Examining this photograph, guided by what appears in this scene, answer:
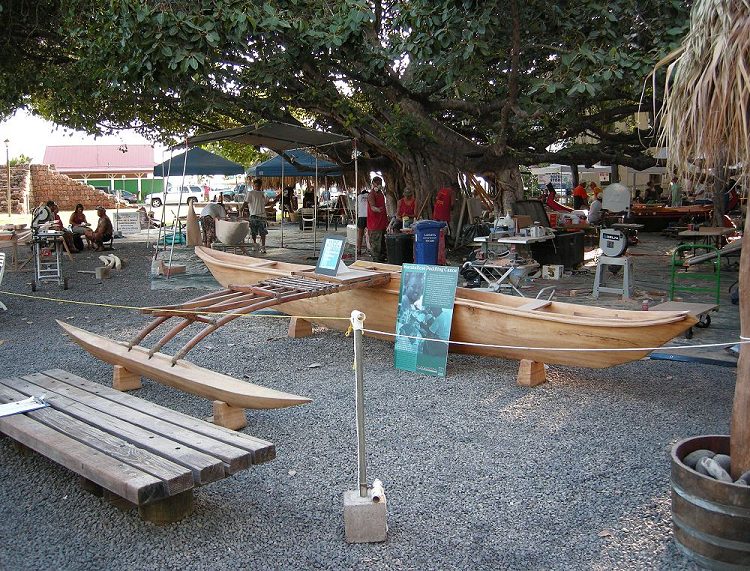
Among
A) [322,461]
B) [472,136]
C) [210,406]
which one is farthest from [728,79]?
[472,136]

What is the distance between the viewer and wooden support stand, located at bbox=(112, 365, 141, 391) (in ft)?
19.2

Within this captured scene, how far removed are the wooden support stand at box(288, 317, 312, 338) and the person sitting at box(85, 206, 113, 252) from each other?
1096 cm

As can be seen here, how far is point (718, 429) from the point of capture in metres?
4.93

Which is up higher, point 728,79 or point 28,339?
point 728,79

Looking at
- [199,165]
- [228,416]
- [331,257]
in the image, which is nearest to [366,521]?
[228,416]

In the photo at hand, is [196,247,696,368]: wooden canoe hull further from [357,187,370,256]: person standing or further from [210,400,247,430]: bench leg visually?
[357,187,370,256]: person standing

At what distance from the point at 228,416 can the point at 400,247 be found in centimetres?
779

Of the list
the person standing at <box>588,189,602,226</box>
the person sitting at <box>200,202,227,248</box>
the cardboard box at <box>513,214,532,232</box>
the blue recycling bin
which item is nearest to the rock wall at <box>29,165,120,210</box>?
the person sitting at <box>200,202,227,248</box>

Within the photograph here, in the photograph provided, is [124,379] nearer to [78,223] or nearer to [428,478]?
[428,478]

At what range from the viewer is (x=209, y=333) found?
17.8ft

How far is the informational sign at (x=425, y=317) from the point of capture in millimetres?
6227

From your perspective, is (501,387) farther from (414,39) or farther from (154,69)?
(154,69)

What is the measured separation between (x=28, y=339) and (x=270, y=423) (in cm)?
420

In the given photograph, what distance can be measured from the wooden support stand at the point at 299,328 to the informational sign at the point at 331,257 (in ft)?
2.98
